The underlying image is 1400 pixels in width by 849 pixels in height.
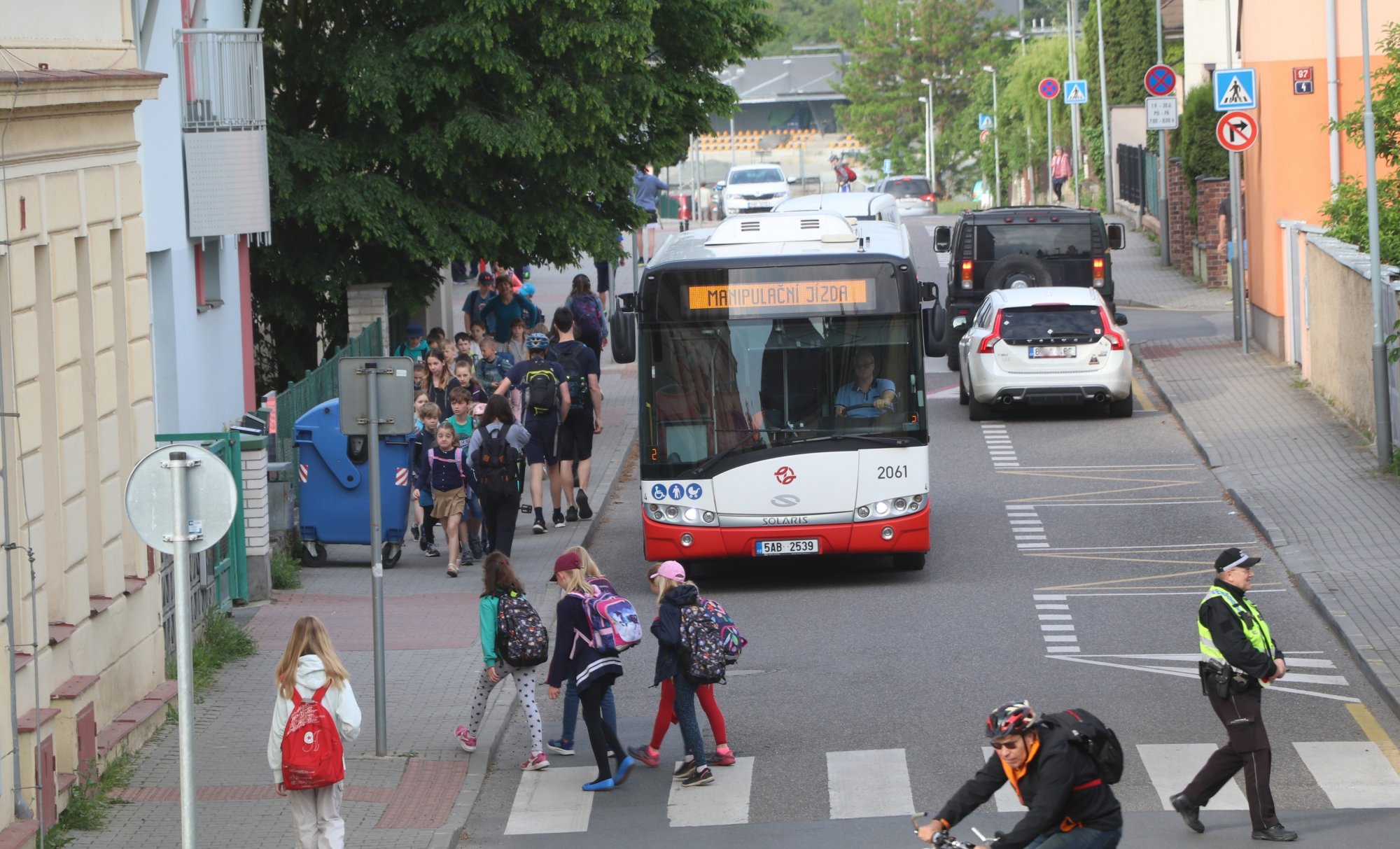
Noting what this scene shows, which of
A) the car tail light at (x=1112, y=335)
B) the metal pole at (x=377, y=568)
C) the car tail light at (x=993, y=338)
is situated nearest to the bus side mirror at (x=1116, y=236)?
the car tail light at (x=1112, y=335)

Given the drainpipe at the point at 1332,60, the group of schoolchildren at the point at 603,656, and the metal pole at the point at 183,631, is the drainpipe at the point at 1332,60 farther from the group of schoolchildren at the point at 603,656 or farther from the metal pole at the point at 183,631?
the metal pole at the point at 183,631

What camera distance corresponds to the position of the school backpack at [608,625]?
11.4 meters

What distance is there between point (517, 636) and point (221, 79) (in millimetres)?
11031

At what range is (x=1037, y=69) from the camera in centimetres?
6738

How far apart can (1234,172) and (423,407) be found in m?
15.8

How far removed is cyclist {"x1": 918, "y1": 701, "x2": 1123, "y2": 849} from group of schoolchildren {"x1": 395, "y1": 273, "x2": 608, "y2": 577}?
9.77 metres

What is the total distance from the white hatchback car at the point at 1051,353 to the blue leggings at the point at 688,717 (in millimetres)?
13984

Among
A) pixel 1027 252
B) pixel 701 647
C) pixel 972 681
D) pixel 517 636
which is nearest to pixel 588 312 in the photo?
pixel 1027 252

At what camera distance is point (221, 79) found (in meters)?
20.6

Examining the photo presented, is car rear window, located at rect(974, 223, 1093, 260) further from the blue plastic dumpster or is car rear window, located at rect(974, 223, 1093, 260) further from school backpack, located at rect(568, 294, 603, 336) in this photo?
the blue plastic dumpster

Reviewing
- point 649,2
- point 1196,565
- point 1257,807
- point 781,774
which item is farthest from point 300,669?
point 649,2

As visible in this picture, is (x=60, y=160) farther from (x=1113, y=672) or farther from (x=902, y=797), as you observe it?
(x=1113, y=672)

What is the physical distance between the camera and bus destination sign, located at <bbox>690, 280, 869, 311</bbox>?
1639cm

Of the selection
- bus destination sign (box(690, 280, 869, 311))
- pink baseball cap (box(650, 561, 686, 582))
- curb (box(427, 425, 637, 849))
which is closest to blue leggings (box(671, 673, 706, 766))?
pink baseball cap (box(650, 561, 686, 582))
